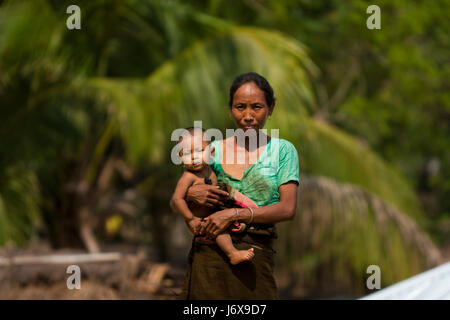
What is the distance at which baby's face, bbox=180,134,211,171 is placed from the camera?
1.98 m

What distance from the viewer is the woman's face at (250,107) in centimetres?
199

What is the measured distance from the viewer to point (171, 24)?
8.38 metres

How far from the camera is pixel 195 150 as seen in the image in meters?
1.99

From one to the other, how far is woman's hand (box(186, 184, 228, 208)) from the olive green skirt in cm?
13

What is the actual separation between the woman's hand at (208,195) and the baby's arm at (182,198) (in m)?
0.05

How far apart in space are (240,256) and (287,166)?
0.33m

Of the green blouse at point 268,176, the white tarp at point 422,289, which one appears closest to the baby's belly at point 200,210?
the green blouse at point 268,176

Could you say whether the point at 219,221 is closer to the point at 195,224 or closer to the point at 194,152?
the point at 195,224

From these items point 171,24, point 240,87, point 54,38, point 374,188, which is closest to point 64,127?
point 54,38

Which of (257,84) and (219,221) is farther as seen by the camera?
(257,84)

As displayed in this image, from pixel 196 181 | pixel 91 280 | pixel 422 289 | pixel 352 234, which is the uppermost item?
pixel 196 181

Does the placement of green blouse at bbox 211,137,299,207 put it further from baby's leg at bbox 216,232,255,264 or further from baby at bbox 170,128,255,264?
baby's leg at bbox 216,232,255,264

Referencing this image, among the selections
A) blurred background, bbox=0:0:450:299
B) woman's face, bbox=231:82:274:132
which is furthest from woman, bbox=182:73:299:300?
blurred background, bbox=0:0:450:299

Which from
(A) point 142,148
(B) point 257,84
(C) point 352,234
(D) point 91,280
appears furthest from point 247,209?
(C) point 352,234
